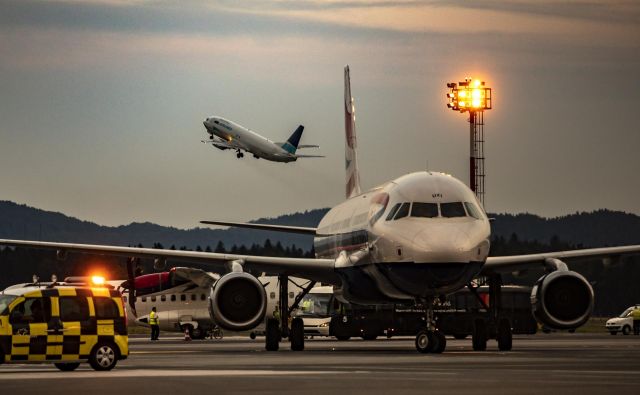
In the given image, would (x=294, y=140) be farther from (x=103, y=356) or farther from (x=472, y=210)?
(x=103, y=356)

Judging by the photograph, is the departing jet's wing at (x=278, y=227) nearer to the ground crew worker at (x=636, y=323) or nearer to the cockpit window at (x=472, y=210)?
the cockpit window at (x=472, y=210)

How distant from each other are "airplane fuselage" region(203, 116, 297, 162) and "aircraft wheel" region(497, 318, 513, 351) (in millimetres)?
94596

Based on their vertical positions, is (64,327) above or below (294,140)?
below

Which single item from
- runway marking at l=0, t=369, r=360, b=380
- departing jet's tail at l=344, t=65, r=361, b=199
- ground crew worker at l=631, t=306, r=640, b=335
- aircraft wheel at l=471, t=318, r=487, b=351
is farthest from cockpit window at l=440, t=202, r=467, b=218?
ground crew worker at l=631, t=306, r=640, b=335

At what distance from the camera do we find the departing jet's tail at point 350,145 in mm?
56438

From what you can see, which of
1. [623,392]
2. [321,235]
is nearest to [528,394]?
[623,392]

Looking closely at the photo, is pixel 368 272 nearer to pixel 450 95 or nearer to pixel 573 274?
pixel 573 274

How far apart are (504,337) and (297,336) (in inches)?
273

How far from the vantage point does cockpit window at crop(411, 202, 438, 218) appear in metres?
38.9

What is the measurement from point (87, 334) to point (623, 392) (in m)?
13.1

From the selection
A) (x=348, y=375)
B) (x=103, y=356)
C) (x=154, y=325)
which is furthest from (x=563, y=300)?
(x=154, y=325)

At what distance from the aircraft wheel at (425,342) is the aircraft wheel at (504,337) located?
4.36m

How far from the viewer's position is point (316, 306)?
7450 centimetres

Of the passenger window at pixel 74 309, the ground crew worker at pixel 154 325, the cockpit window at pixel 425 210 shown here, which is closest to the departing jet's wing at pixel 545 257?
the cockpit window at pixel 425 210
